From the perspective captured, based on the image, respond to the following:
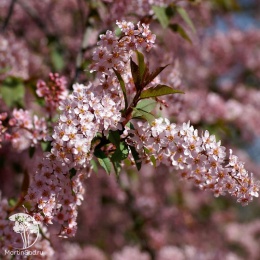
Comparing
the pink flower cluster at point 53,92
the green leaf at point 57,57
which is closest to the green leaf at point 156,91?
the pink flower cluster at point 53,92

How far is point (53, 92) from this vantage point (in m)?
2.31

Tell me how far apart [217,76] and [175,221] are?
219 centimetres

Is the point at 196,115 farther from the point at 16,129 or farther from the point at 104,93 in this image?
the point at 104,93

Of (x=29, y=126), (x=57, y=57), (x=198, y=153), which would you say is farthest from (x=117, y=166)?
(x=57, y=57)

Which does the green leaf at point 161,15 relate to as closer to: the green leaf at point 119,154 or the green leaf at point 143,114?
the green leaf at point 143,114

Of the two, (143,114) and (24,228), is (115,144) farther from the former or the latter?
(24,228)

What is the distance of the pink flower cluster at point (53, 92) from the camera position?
89.9 inches

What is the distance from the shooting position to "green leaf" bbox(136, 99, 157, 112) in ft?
5.99

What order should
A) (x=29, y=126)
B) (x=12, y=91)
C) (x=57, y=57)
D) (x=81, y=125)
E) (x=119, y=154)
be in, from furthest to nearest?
(x=57, y=57) < (x=12, y=91) < (x=29, y=126) < (x=119, y=154) < (x=81, y=125)

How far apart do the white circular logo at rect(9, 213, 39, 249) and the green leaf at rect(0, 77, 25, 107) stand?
108 cm

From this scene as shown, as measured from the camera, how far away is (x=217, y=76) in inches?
254

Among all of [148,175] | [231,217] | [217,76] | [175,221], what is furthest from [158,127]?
[231,217]

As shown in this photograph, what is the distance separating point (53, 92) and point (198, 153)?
2.94ft

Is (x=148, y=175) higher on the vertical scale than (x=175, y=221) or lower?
higher
